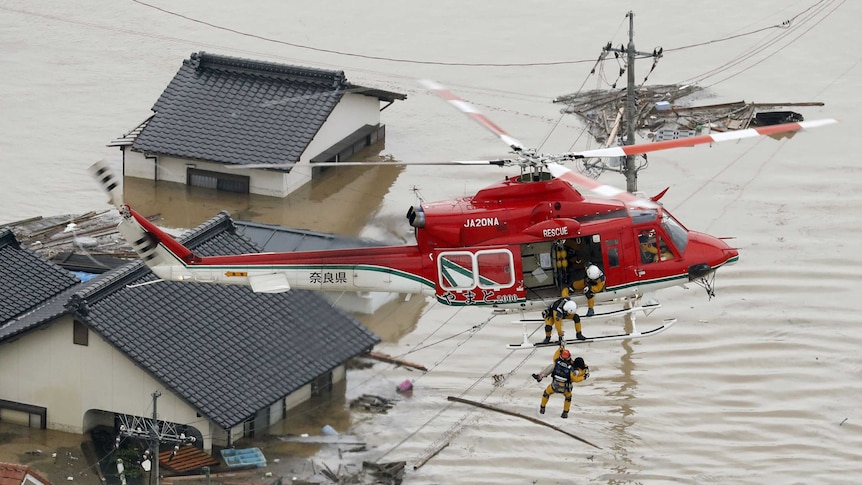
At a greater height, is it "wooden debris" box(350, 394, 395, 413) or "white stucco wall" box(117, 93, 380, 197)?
"white stucco wall" box(117, 93, 380, 197)

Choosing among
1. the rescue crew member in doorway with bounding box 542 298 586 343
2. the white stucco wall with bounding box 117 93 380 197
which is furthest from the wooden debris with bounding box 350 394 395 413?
the white stucco wall with bounding box 117 93 380 197

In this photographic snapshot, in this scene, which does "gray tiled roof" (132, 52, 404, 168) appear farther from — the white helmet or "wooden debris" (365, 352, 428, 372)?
the white helmet

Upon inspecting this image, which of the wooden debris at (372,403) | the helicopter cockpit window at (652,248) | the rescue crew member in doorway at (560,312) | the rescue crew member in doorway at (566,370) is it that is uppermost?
the helicopter cockpit window at (652,248)

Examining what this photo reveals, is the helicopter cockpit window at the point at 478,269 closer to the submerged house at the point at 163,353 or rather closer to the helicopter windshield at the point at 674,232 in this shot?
the helicopter windshield at the point at 674,232

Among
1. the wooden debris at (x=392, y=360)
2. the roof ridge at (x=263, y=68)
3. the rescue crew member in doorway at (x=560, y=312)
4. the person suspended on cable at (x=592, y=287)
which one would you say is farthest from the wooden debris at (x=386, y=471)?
the roof ridge at (x=263, y=68)

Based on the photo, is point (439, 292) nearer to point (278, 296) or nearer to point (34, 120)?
point (278, 296)

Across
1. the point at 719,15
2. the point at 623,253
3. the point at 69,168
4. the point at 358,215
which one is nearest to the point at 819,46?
the point at 719,15

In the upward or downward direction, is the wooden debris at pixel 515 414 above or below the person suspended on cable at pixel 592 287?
below
